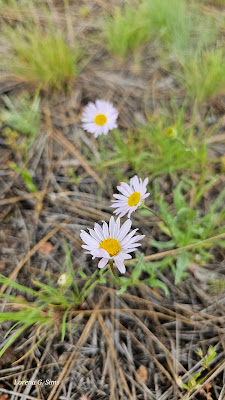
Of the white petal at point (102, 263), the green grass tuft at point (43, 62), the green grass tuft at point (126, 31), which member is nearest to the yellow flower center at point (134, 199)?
the white petal at point (102, 263)

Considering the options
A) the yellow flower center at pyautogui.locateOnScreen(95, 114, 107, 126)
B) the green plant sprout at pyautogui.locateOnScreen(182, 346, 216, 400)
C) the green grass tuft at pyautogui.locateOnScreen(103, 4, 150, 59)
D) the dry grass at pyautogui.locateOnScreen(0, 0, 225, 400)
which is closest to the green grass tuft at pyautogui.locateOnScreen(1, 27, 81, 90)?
the dry grass at pyautogui.locateOnScreen(0, 0, 225, 400)

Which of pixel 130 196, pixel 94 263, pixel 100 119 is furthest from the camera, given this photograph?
pixel 100 119

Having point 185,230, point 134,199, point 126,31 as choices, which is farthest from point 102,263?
point 126,31

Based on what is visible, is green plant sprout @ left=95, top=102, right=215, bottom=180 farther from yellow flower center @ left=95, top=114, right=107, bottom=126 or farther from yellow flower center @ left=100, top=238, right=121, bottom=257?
yellow flower center @ left=100, top=238, right=121, bottom=257

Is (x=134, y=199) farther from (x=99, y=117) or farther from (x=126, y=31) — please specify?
(x=126, y=31)

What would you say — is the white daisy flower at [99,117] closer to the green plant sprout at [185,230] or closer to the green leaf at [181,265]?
the green plant sprout at [185,230]

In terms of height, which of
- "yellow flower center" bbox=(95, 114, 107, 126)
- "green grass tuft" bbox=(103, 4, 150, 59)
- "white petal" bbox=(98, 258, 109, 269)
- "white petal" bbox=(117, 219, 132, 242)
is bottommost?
"white petal" bbox=(98, 258, 109, 269)

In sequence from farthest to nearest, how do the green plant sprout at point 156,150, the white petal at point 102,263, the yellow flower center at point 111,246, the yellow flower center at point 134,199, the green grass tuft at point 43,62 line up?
the green grass tuft at point 43,62 < the green plant sprout at point 156,150 < the yellow flower center at point 134,199 < the yellow flower center at point 111,246 < the white petal at point 102,263
